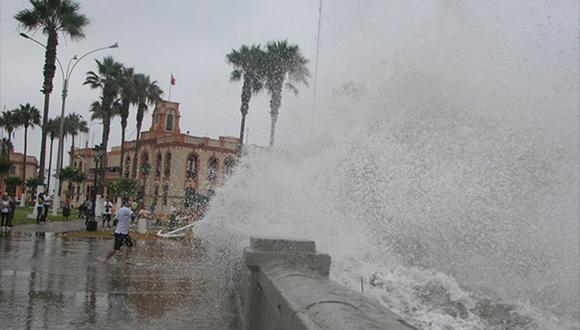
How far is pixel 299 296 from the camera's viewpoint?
10.7 ft

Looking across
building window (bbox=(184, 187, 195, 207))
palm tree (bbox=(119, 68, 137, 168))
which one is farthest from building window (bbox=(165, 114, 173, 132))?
palm tree (bbox=(119, 68, 137, 168))

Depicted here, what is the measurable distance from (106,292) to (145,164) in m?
57.5

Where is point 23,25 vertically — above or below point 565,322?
above

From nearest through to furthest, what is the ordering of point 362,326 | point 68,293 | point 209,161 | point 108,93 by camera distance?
point 362,326
point 68,293
point 108,93
point 209,161

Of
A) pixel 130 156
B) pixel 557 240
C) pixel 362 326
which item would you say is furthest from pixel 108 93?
pixel 362 326

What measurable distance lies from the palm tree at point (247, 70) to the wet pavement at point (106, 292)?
80.5 ft

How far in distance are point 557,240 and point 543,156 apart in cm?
229

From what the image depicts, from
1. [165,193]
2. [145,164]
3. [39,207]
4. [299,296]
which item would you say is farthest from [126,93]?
[299,296]

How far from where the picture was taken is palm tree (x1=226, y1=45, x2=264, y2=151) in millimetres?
40000

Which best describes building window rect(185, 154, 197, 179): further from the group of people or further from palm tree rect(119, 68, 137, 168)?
the group of people

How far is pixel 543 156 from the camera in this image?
13.3 meters

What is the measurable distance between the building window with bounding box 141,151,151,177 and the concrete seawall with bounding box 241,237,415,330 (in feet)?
197

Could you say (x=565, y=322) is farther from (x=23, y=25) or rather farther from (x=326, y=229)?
(x=23, y=25)

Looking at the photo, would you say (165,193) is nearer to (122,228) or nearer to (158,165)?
(158,165)
